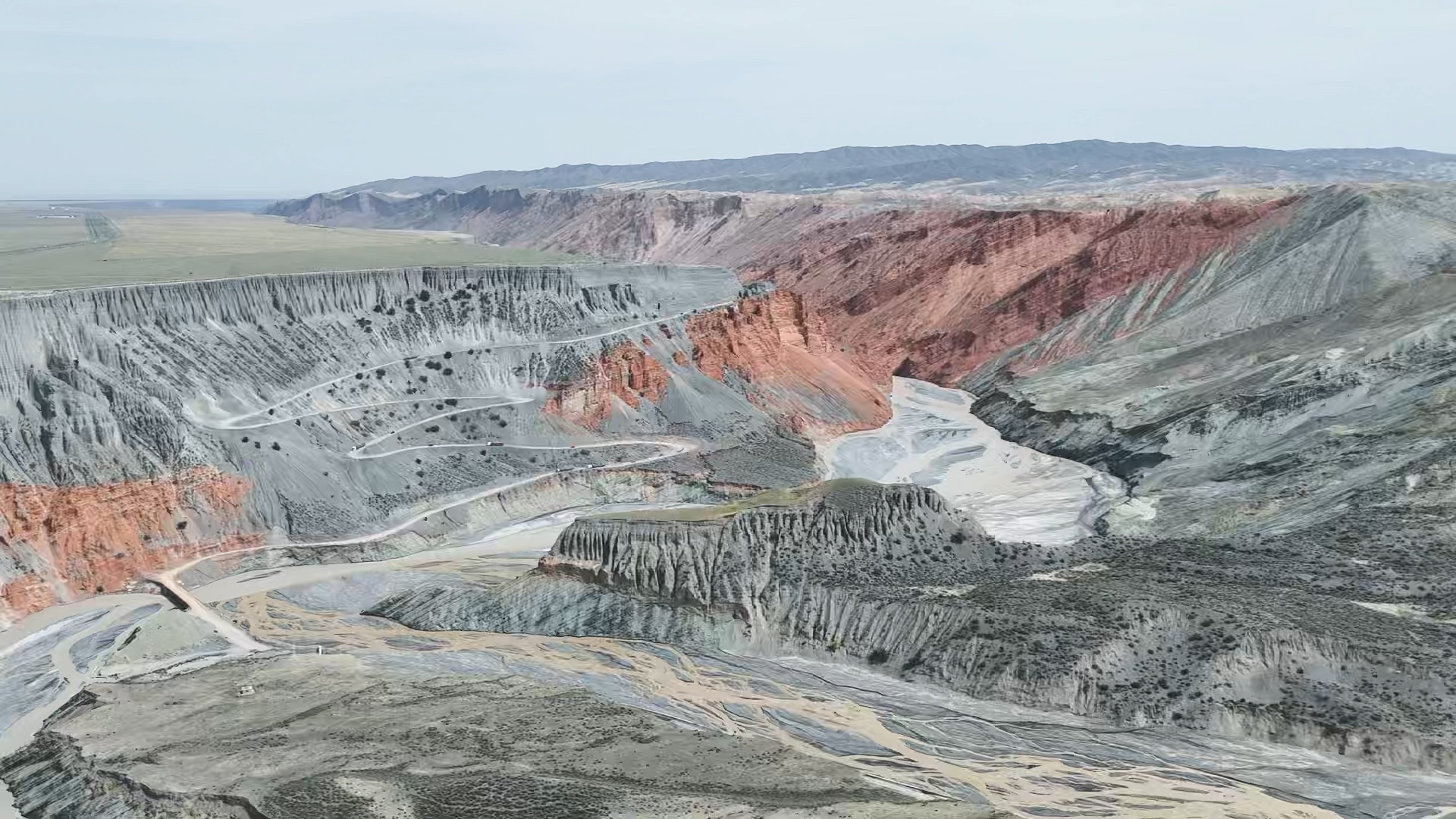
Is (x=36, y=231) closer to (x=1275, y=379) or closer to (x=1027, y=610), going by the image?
(x=1275, y=379)

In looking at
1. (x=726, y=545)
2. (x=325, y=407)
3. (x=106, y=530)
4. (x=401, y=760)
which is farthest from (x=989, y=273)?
(x=401, y=760)

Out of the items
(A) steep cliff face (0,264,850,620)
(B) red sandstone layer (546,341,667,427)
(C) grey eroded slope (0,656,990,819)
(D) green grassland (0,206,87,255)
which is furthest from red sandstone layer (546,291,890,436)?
(D) green grassland (0,206,87,255)

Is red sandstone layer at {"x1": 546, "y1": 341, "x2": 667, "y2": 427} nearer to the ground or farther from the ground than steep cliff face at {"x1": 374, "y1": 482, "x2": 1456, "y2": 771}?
farther from the ground

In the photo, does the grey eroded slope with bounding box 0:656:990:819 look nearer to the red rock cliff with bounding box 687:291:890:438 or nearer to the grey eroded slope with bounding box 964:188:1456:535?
the grey eroded slope with bounding box 964:188:1456:535

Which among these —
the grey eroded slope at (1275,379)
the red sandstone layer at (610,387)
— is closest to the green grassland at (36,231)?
the red sandstone layer at (610,387)

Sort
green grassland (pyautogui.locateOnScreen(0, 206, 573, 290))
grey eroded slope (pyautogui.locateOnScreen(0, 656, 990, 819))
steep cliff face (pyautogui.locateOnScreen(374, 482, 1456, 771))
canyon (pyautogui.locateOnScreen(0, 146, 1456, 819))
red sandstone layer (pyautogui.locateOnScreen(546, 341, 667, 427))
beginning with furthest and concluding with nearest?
red sandstone layer (pyautogui.locateOnScreen(546, 341, 667, 427)) → green grassland (pyautogui.locateOnScreen(0, 206, 573, 290)) → steep cliff face (pyautogui.locateOnScreen(374, 482, 1456, 771)) → canyon (pyautogui.locateOnScreen(0, 146, 1456, 819)) → grey eroded slope (pyautogui.locateOnScreen(0, 656, 990, 819))

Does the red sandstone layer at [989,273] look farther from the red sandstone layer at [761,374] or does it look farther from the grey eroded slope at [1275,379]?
the red sandstone layer at [761,374]

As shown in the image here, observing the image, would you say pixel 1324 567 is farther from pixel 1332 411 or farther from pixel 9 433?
pixel 9 433
